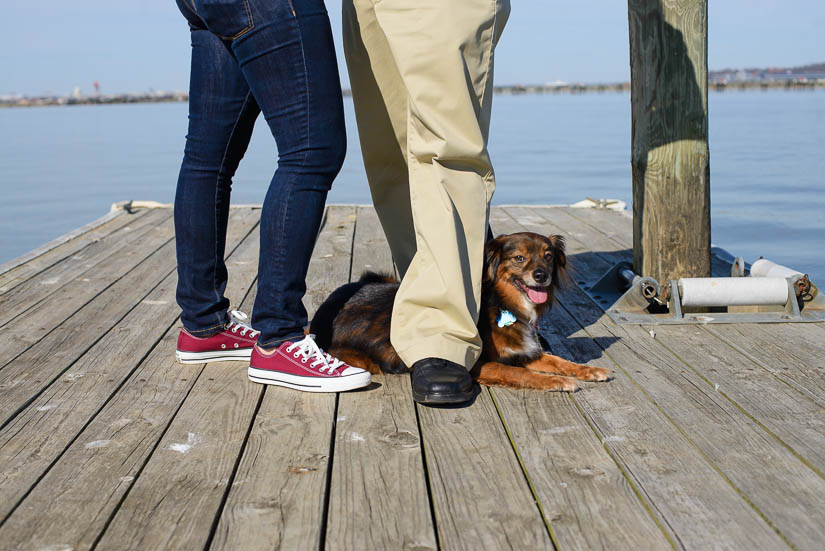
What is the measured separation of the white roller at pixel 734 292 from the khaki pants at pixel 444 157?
47.3 inches

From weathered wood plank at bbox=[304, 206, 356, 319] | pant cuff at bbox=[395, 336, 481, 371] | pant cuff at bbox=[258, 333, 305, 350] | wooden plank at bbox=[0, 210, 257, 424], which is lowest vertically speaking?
weathered wood plank at bbox=[304, 206, 356, 319]

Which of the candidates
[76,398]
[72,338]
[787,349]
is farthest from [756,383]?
[72,338]

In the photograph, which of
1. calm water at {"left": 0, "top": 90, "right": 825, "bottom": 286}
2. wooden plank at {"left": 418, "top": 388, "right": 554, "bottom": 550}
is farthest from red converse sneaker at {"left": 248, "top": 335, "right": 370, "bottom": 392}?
calm water at {"left": 0, "top": 90, "right": 825, "bottom": 286}

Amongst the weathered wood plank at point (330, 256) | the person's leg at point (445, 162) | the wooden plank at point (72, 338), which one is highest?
the person's leg at point (445, 162)

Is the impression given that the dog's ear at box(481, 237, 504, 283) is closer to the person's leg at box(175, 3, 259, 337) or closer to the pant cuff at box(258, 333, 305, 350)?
the pant cuff at box(258, 333, 305, 350)

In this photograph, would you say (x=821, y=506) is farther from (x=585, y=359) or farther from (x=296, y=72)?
(x=296, y=72)

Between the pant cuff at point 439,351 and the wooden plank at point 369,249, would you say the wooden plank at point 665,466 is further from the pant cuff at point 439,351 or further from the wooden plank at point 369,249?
the wooden plank at point 369,249

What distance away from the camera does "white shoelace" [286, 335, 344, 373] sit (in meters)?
2.52

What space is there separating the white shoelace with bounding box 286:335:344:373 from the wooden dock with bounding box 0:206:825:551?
0.10 m

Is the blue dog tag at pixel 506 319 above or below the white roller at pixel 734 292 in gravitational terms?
above

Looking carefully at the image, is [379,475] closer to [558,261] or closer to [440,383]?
[440,383]

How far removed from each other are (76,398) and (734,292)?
95.6 inches

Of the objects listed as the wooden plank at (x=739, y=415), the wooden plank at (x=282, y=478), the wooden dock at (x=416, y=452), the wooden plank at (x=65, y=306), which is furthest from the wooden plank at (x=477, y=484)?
the wooden plank at (x=65, y=306)

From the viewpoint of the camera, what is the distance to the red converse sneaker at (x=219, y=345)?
280 centimetres
